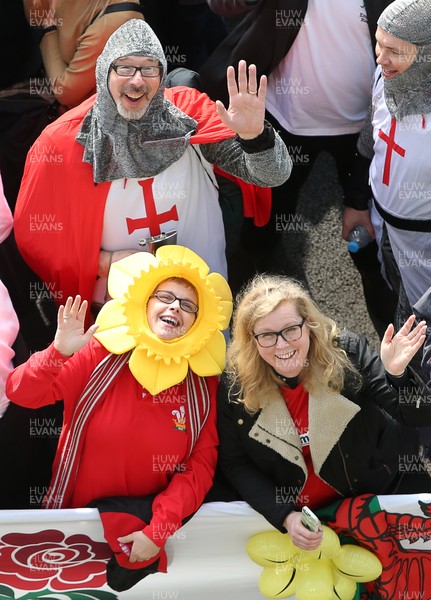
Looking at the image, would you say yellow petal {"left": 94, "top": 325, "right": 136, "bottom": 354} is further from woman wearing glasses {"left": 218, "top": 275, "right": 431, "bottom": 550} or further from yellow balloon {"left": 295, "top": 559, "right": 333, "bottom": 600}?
yellow balloon {"left": 295, "top": 559, "right": 333, "bottom": 600}

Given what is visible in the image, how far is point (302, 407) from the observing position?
3746 millimetres

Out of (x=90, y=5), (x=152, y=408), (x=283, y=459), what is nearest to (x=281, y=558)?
(x=283, y=459)

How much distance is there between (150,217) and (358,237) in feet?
4.16

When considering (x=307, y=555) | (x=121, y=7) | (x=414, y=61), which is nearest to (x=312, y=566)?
(x=307, y=555)

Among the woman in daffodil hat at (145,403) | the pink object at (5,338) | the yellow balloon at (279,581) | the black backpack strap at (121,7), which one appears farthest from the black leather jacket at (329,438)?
the black backpack strap at (121,7)

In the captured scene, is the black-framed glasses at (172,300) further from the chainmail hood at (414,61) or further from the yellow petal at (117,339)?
the chainmail hood at (414,61)

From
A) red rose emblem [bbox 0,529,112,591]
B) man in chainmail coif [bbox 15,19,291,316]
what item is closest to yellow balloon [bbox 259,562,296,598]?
red rose emblem [bbox 0,529,112,591]

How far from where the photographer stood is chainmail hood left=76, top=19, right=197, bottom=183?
3.97 meters

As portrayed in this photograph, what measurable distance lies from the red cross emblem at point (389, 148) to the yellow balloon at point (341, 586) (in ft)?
5.45

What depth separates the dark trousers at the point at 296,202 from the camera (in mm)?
4766

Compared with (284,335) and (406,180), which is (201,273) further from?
(406,180)

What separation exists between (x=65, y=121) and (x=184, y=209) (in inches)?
24.3

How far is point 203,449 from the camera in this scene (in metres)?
3.84

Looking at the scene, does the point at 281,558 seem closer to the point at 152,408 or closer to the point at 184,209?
the point at 152,408
